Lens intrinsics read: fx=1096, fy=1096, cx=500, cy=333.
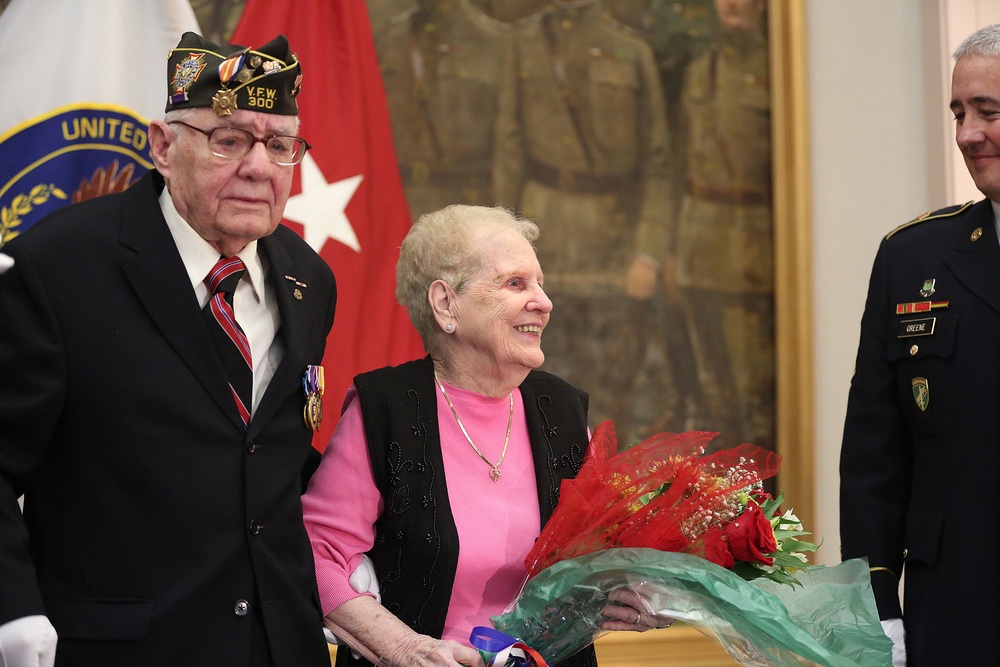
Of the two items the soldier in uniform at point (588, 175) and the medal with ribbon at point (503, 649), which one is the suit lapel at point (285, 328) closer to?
the medal with ribbon at point (503, 649)

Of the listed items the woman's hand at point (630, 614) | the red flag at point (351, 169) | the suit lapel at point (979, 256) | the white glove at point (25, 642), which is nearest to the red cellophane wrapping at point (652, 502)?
the woman's hand at point (630, 614)

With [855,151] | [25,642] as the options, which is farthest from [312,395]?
[855,151]

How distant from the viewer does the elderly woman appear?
7.56ft

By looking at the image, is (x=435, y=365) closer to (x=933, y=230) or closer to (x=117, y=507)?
(x=117, y=507)

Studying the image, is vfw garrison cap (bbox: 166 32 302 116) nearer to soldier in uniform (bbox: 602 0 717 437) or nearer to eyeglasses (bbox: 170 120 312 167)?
eyeglasses (bbox: 170 120 312 167)

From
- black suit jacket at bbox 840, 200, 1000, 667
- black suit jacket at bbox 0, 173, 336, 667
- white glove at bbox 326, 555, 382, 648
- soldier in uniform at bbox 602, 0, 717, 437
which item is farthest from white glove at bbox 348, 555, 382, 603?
soldier in uniform at bbox 602, 0, 717, 437

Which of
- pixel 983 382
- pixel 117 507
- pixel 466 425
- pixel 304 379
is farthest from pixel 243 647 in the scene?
pixel 983 382

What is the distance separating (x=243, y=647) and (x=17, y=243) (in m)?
0.85

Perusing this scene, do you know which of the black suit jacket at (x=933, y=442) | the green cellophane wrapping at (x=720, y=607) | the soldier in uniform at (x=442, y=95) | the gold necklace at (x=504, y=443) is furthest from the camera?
the soldier in uniform at (x=442, y=95)

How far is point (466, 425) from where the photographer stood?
250 centimetres

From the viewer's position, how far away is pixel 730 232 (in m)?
4.39

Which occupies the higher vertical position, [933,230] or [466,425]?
[933,230]

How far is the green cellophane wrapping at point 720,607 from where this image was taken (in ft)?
6.70

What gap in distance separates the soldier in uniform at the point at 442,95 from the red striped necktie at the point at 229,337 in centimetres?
200
